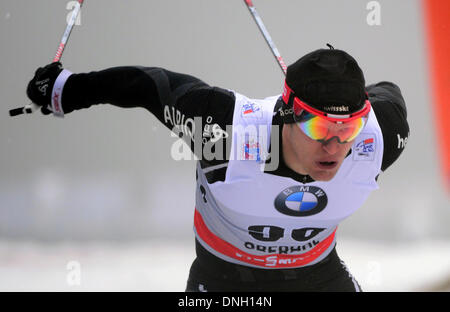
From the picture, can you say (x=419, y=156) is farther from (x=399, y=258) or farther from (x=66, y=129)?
(x=66, y=129)

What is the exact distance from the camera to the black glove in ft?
7.12

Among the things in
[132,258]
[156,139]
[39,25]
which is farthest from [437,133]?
[39,25]

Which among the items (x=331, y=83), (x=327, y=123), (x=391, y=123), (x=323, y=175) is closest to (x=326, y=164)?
(x=323, y=175)

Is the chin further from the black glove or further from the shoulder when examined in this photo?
the black glove

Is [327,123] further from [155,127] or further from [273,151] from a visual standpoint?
[155,127]

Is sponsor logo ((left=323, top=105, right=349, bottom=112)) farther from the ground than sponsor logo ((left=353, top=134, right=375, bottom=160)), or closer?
farther from the ground

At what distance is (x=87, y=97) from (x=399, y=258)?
268cm

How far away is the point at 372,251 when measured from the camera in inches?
162

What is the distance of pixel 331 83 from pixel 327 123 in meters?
0.12

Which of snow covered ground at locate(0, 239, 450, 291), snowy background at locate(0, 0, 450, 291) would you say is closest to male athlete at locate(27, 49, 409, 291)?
snow covered ground at locate(0, 239, 450, 291)

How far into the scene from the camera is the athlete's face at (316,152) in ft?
6.18

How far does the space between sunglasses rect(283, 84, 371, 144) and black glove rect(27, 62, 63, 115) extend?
2.88 feet

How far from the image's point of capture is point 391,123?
214 cm

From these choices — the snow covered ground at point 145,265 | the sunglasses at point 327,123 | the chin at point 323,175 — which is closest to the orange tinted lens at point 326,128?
the sunglasses at point 327,123
